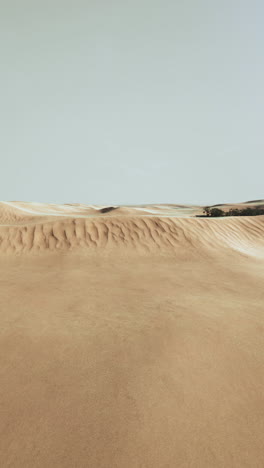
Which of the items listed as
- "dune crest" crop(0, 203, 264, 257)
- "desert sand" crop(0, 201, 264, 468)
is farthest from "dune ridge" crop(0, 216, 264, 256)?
"desert sand" crop(0, 201, 264, 468)

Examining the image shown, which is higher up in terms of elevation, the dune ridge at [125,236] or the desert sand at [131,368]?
the dune ridge at [125,236]

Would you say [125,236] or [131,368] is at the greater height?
[125,236]

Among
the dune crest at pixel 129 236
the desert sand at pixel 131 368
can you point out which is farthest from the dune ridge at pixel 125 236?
the desert sand at pixel 131 368

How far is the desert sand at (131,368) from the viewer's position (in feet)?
6.49

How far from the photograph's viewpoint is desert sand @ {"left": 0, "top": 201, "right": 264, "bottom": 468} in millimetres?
1978

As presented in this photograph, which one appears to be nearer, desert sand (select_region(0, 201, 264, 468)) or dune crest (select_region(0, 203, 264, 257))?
desert sand (select_region(0, 201, 264, 468))

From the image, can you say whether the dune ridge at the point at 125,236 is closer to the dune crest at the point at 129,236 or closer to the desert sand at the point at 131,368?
the dune crest at the point at 129,236

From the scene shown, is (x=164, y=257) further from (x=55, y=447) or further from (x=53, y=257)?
(x=55, y=447)

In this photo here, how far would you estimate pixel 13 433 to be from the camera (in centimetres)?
206

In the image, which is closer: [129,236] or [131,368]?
[131,368]

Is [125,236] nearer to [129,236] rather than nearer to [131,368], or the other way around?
[129,236]

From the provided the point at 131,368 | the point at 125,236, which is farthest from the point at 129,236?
the point at 131,368

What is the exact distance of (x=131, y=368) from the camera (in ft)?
9.12

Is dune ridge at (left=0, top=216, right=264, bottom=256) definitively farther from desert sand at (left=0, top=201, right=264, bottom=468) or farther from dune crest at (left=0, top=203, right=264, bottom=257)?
desert sand at (left=0, top=201, right=264, bottom=468)
